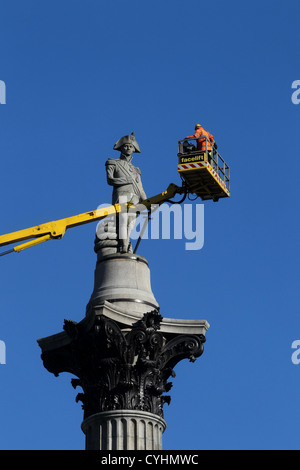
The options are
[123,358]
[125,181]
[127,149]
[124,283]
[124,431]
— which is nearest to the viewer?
[124,431]

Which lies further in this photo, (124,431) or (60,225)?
(60,225)

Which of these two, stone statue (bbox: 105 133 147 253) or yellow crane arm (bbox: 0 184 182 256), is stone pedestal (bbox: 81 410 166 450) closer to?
stone statue (bbox: 105 133 147 253)

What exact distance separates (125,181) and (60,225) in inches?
128

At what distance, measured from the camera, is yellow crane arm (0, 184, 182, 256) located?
172 ft

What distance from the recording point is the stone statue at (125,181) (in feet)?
169

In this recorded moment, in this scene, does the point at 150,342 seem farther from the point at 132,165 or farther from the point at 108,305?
the point at 132,165

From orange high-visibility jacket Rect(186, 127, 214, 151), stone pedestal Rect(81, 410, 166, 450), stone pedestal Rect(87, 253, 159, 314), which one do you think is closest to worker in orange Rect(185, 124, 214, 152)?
orange high-visibility jacket Rect(186, 127, 214, 151)

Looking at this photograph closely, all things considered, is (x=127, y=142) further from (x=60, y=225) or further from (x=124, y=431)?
(x=124, y=431)

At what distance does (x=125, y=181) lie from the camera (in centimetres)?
5212

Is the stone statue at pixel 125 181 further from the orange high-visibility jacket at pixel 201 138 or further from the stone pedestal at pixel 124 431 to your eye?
the stone pedestal at pixel 124 431

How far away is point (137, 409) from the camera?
46.8 meters

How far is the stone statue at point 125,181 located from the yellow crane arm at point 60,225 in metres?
0.49

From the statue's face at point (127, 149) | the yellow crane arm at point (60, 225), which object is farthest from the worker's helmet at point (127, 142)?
the yellow crane arm at point (60, 225)

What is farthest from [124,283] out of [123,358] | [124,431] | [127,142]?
[127,142]
